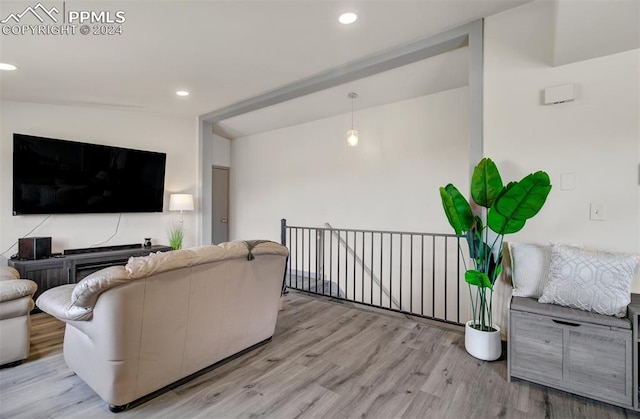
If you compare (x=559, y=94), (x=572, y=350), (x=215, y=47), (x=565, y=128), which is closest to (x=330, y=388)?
(x=572, y=350)

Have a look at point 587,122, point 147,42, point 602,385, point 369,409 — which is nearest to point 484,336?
point 602,385

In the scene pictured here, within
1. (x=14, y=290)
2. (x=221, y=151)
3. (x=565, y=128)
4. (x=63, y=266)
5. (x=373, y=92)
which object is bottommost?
(x=63, y=266)

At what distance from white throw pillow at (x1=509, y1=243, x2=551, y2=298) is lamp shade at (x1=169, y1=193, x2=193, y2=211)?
14.6 feet

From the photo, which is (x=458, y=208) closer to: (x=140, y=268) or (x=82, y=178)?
(x=140, y=268)

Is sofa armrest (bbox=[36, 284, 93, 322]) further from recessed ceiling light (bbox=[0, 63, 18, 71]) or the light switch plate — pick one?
the light switch plate

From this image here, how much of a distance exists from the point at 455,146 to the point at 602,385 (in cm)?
288

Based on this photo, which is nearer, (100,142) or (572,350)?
(572,350)

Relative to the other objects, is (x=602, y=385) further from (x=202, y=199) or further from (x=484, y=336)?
(x=202, y=199)

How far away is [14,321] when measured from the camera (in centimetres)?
223

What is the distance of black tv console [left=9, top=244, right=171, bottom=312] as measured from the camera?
349cm

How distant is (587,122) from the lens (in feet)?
7.27

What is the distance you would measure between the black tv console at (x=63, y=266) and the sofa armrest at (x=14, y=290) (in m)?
1.58

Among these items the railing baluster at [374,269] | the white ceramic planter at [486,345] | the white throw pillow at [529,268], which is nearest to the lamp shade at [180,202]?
the railing baluster at [374,269]

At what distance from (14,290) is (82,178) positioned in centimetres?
246
